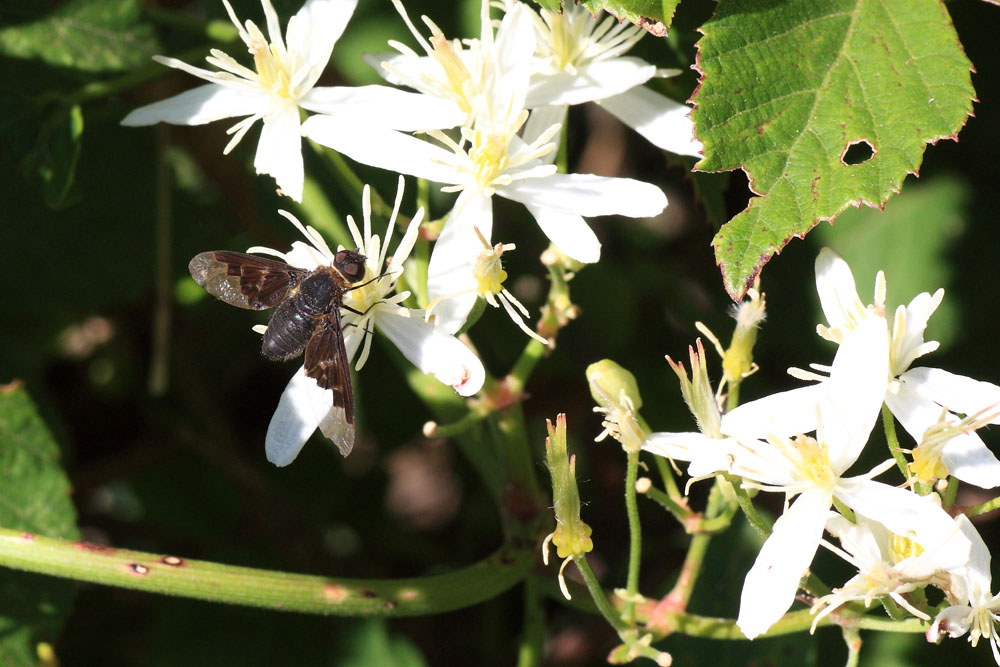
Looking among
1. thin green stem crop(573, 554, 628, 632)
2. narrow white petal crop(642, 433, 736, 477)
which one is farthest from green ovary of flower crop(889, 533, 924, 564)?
thin green stem crop(573, 554, 628, 632)

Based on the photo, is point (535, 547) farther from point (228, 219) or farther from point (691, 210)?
point (691, 210)

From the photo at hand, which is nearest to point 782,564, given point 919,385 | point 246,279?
point 919,385

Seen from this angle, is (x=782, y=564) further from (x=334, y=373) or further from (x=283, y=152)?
(x=283, y=152)

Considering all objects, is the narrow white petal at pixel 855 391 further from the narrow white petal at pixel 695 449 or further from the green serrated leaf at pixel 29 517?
the green serrated leaf at pixel 29 517

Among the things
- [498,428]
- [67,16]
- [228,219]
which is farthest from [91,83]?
[498,428]

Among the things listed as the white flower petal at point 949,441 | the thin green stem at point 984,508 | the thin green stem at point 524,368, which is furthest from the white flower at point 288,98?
the thin green stem at point 984,508
